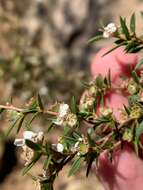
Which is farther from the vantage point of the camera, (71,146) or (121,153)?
(121,153)

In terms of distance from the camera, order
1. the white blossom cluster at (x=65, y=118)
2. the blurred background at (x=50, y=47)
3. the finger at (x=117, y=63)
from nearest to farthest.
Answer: the white blossom cluster at (x=65, y=118), the finger at (x=117, y=63), the blurred background at (x=50, y=47)

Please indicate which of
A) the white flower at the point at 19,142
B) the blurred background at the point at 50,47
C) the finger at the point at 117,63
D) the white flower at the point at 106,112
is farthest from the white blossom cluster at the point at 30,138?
the blurred background at the point at 50,47

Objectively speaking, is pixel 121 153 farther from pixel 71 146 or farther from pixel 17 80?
pixel 17 80

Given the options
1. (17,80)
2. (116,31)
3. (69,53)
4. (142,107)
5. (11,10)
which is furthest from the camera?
(11,10)

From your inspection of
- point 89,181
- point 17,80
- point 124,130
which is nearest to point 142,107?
point 124,130

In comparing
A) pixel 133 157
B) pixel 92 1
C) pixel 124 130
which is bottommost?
pixel 133 157

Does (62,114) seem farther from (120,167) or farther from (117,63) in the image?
(117,63)

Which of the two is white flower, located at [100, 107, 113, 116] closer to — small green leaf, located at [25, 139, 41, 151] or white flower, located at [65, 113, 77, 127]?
white flower, located at [65, 113, 77, 127]

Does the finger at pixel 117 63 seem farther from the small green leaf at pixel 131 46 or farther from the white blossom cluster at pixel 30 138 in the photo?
the white blossom cluster at pixel 30 138

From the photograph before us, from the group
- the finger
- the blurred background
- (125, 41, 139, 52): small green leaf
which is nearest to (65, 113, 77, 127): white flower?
(125, 41, 139, 52): small green leaf
